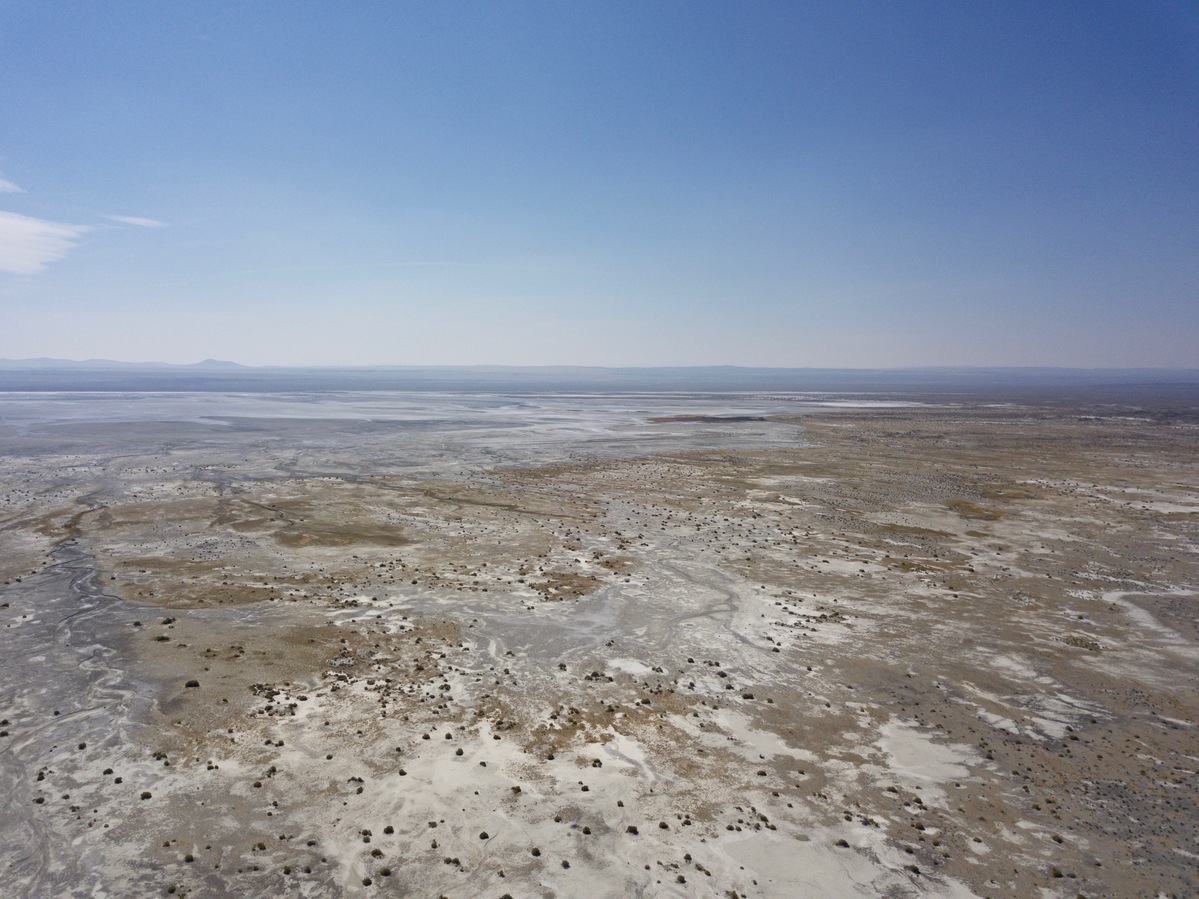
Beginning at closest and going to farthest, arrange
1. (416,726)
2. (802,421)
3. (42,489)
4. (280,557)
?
(416,726) → (280,557) → (42,489) → (802,421)

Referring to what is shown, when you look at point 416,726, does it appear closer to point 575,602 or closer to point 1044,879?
point 575,602

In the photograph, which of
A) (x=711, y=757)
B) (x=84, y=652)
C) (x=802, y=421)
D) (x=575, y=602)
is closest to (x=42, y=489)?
(x=84, y=652)

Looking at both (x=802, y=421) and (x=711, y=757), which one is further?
(x=802, y=421)

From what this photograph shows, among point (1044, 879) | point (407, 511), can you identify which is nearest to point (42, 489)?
point (407, 511)

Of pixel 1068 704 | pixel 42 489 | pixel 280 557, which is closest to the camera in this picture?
pixel 1068 704

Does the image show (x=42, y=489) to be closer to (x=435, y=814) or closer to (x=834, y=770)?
(x=435, y=814)

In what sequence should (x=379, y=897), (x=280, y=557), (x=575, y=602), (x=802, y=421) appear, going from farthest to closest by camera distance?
1. (x=802, y=421)
2. (x=280, y=557)
3. (x=575, y=602)
4. (x=379, y=897)
